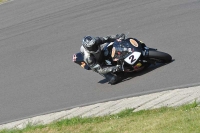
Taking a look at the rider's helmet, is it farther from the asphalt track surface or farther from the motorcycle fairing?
the asphalt track surface

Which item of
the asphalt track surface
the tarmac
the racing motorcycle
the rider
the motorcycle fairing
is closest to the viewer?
the tarmac

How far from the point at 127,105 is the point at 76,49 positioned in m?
5.33

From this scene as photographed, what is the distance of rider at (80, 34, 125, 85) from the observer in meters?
11.4

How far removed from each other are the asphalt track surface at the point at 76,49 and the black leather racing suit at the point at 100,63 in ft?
0.74

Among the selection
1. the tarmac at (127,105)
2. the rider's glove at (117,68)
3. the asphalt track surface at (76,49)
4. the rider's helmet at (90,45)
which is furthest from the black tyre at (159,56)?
the tarmac at (127,105)

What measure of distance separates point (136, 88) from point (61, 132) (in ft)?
7.40

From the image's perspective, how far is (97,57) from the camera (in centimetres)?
1162

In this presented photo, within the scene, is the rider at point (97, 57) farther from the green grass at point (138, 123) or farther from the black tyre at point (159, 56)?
the green grass at point (138, 123)

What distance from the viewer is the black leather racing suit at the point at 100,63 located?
454 inches

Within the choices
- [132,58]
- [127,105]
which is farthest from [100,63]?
[127,105]

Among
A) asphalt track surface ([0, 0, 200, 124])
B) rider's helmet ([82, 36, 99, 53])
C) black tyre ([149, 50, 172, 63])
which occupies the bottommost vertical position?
asphalt track surface ([0, 0, 200, 124])

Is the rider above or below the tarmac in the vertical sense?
above

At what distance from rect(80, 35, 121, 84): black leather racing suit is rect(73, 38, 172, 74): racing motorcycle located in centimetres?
13

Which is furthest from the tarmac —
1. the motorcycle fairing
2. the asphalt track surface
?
the motorcycle fairing
